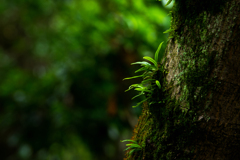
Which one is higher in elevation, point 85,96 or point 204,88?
point 85,96

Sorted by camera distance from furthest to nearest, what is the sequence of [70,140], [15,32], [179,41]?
1. [15,32]
2. [70,140]
3. [179,41]

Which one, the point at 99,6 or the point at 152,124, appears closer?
the point at 152,124

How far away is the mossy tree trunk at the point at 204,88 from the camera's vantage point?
0.82 m

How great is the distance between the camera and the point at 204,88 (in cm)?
85

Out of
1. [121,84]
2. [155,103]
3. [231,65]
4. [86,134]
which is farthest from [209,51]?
[86,134]

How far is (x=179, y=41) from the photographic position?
94 centimetres

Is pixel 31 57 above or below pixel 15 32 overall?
below

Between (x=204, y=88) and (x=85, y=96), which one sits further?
(x=85, y=96)

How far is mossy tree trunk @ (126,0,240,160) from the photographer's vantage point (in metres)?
0.82

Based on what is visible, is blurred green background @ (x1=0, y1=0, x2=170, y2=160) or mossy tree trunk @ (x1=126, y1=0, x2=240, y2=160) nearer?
mossy tree trunk @ (x1=126, y1=0, x2=240, y2=160)

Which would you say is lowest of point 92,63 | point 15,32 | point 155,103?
point 155,103

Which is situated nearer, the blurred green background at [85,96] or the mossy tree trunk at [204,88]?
the mossy tree trunk at [204,88]

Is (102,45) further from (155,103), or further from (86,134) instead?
(155,103)

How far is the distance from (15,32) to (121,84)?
538 centimetres
